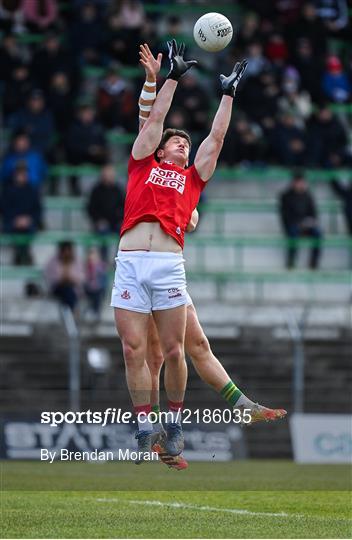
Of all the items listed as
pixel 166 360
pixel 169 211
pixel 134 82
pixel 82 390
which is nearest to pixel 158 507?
pixel 166 360

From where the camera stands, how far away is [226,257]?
2716cm

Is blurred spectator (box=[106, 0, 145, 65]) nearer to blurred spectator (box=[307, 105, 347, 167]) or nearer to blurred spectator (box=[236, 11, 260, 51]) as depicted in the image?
blurred spectator (box=[236, 11, 260, 51])

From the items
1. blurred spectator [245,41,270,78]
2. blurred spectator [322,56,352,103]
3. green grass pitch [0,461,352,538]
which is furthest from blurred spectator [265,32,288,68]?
green grass pitch [0,461,352,538]

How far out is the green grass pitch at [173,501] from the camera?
12383 mm

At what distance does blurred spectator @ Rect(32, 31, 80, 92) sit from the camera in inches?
1107

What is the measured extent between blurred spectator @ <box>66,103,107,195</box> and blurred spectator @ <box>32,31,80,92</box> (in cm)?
105

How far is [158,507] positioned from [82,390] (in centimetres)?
848

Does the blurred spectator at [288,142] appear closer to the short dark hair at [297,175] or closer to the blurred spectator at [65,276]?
the short dark hair at [297,175]

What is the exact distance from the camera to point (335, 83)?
29734 mm

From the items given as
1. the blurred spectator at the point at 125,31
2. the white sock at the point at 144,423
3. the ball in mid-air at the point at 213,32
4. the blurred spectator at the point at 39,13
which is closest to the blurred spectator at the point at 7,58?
the blurred spectator at the point at 39,13

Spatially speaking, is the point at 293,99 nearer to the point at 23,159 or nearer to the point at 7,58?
the point at 7,58

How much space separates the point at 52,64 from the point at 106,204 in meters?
3.54

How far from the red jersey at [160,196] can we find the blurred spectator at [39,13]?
1613cm

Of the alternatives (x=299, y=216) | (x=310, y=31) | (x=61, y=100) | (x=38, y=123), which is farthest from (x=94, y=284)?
(x=310, y=31)
